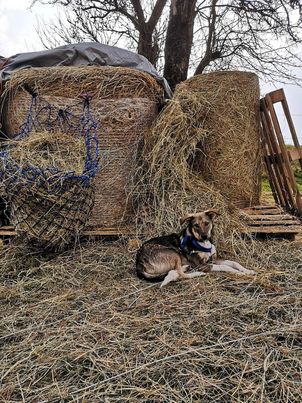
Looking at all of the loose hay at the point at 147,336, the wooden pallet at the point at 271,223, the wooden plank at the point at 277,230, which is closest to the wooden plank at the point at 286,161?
the wooden pallet at the point at 271,223

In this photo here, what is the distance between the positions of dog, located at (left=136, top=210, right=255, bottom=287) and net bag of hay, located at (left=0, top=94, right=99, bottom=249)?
26.7 inches

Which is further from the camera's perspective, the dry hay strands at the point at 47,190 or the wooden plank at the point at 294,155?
the wooden plank at the point at 294,155

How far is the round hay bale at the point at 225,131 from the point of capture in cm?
477

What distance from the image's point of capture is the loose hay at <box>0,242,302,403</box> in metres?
1.97

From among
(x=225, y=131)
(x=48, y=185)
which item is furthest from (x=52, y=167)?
(x=225, y=131)

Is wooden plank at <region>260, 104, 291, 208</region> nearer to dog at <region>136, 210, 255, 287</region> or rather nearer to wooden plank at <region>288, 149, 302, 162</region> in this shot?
wooden plank at <region>288, 149, 302, 162</region>

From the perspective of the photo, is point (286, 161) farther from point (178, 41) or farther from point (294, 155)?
point (178, 41)

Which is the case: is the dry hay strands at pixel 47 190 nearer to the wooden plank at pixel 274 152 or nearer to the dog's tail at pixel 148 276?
the dog's tail at pixel 148 276

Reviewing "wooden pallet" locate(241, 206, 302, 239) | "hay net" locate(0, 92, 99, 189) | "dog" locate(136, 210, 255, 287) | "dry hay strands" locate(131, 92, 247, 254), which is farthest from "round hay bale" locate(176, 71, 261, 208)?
"dog" locate(136, 210, 255, 287)

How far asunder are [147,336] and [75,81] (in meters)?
2.82

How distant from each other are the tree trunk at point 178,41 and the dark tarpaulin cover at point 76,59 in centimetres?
286

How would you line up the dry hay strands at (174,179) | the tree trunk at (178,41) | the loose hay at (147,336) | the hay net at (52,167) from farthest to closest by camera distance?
the tree trunk at (178,41) → the dry hay strands at (174,179) → the hay net at (52,167) → the loose hay at (147,336)

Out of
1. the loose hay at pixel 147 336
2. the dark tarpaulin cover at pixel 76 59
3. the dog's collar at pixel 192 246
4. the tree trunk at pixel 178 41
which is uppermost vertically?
the tree trunk at pixel 178 41

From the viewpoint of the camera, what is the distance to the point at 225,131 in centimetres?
→ 478
